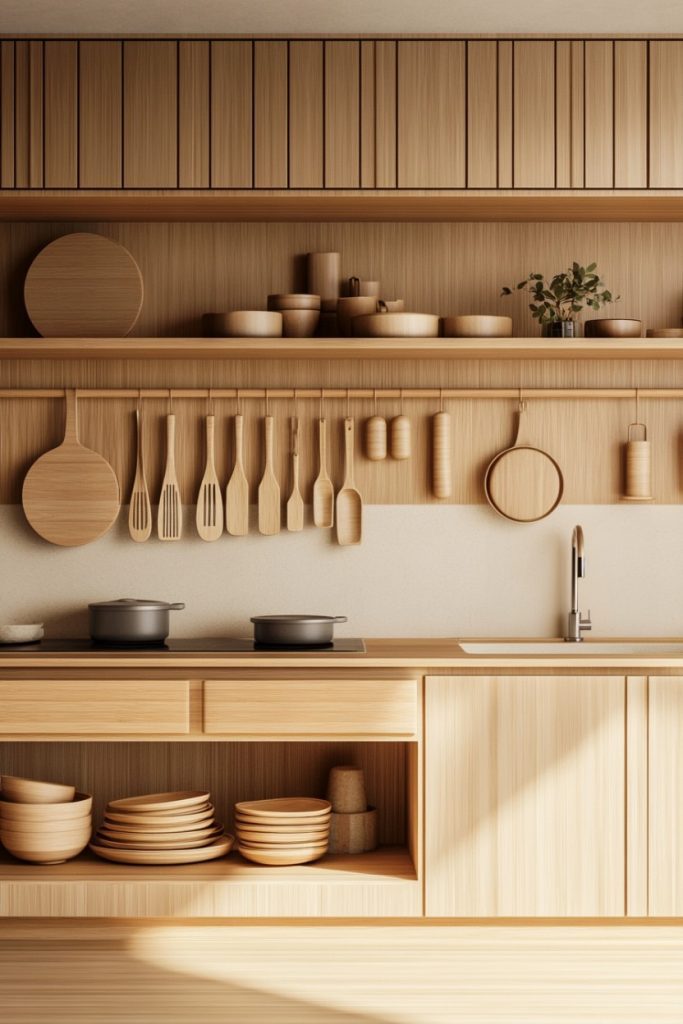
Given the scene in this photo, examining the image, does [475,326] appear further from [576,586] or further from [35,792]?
[35,792]

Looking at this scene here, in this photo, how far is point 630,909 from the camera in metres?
Result: 3.14

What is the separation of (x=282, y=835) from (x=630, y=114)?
232 centimetres

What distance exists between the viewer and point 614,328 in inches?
135

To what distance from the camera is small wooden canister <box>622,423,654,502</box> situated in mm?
3656

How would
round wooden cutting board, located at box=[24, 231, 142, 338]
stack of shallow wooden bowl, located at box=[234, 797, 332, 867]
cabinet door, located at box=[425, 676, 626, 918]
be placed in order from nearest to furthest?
cabinet door, located at box=[425, 676, 626, 918] → stack of shallow wooden bowl, located at box=[234, 797, 332, 867] → round wooden cutting board, located at box=[24, 231, 142, 338]

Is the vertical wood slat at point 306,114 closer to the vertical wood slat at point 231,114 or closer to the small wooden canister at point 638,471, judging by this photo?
the vertical wood slat at point 231,114

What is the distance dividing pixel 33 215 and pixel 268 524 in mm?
1222

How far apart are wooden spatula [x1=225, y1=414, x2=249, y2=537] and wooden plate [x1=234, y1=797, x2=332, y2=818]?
2.75ft

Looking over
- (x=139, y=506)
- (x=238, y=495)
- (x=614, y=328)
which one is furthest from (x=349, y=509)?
(x=614, y=328)

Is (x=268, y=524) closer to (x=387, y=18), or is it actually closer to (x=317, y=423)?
(x=317, y=423)

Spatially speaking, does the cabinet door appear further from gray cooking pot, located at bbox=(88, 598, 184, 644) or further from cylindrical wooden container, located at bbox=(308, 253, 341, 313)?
cylindrical wooden container, located at bbox=(308, 253, 341, 313)

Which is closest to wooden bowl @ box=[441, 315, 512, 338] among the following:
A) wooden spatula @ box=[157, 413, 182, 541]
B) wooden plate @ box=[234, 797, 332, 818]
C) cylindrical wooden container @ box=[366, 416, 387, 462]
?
cylindrical wooden container @ box=[366, 416, 387, 462]

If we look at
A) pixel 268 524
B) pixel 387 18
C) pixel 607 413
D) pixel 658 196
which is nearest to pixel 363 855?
pixel 268 524

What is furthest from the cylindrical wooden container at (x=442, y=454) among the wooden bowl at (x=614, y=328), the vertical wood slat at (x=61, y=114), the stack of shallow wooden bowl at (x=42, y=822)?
the stack of shallow wooden bowl at (x=42, y=822)
